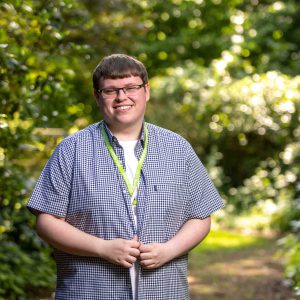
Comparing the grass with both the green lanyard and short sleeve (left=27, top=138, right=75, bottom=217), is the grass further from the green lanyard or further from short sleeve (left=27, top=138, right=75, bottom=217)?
short sleeve (left=27, top=138, right=75, bottom=217)

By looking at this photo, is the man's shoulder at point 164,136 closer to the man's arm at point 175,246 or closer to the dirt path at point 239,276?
the man's arm at point 175,246

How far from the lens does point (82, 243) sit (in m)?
2.92

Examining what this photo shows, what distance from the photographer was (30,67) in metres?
5.30

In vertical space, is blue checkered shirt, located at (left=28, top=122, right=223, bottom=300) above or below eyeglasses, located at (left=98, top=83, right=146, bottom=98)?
below

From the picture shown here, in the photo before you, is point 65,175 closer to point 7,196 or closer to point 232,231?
point 7,196

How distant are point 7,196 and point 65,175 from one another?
2398 millimetres

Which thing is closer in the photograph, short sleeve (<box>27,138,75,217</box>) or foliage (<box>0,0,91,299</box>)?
short sleeve (<box>27,138,75,217</box>)

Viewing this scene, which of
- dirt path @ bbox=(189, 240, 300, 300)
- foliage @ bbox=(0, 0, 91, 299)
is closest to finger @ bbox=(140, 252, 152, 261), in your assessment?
foliage @ bbox=(0, 0, 91, 299)

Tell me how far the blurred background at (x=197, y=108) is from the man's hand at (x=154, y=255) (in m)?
2.13

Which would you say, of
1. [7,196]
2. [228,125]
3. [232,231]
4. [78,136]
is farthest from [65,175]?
[228,125]

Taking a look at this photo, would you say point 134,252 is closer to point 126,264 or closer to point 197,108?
point 126,264

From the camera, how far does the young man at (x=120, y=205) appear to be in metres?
2.96

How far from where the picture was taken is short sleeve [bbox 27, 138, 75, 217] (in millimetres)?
2996

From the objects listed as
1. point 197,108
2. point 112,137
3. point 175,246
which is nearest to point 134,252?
point 175,246
